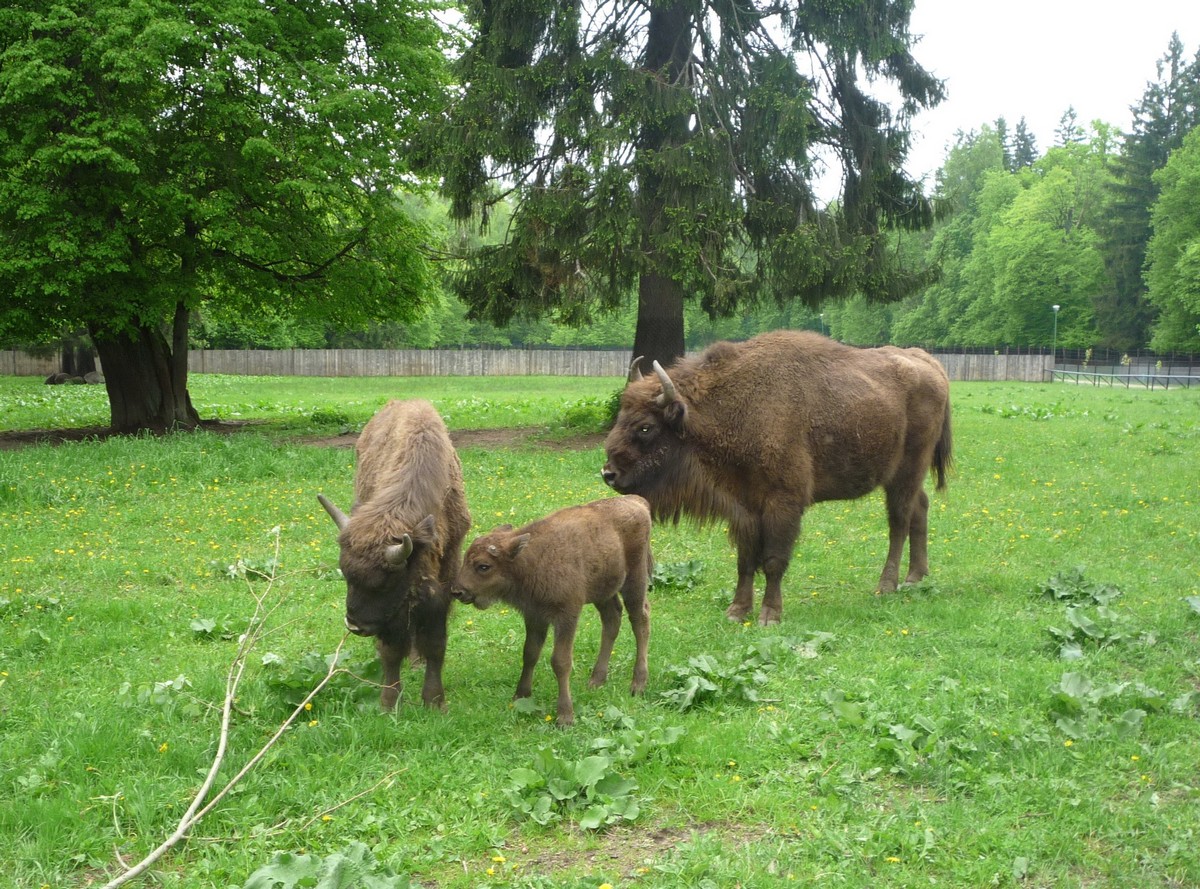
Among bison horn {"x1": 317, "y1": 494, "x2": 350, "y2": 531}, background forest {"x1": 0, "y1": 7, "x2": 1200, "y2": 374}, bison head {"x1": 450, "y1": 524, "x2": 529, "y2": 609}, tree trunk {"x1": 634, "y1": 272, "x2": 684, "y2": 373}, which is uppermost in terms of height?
background forest {"x1": 0, "y1": 7, "x2": 1200, "y2": 374}

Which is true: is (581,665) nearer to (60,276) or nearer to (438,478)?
(438,478)

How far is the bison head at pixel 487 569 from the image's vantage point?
621 centimetres

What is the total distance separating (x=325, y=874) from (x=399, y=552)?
1.95m

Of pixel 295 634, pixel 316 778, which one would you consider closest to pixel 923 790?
pixel 316 778

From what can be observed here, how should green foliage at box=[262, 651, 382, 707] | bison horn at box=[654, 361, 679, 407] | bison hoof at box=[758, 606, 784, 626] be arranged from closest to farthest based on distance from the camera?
green foliage at box=[262, 651, 382, 707] < bison hoof at box=[758, 606, 784, 626] < bison horn at box=[654, 361, 679, 407]

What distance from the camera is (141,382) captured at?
23109 mm

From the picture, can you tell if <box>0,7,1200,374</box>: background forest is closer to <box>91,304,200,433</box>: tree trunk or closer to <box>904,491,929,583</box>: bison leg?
<box>91,304,200,433</box>: tree trunk

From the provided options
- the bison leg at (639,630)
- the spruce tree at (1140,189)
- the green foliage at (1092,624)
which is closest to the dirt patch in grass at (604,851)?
the bison leg at (639,630)

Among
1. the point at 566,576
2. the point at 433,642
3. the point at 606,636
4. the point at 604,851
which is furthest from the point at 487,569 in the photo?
the point at 604,851

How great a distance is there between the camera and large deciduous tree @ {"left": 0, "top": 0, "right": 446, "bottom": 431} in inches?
779

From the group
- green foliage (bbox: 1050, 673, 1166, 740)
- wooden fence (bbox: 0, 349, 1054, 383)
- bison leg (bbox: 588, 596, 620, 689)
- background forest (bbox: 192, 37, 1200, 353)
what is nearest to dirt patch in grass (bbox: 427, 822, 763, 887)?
bison leg (bbox: 588, 596, 620, 689)

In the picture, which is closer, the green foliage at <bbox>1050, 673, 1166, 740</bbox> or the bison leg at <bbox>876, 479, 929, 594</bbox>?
the green foliage at <bbox>1050, 673, 1166, 740</bbox>

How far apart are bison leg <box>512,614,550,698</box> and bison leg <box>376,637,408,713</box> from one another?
80cm

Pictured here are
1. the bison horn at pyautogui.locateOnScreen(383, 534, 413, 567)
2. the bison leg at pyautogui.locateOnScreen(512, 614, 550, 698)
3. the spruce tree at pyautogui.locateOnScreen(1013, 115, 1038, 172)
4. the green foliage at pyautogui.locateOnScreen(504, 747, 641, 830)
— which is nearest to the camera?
the green foliage at pyautogui.locateOnScreen(504, 747, 641, 830)
